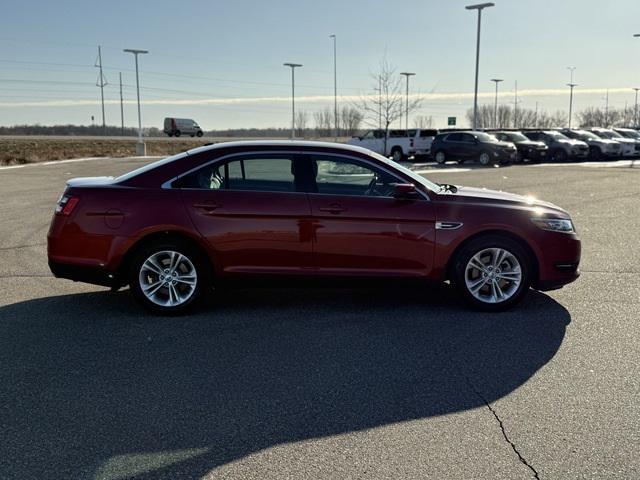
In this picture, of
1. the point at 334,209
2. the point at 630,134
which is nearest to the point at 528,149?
the point at 630,134

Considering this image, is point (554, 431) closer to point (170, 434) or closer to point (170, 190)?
point (170, 434)

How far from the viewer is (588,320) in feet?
18.4

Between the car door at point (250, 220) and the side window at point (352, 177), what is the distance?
278 millimetres

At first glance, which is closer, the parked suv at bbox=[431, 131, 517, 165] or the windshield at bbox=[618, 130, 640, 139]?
the parked suv at bbox=[431, 131, 517, 165]

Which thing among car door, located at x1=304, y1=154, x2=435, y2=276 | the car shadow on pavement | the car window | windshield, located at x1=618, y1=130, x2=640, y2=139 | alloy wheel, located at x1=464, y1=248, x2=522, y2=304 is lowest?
the car shadow on pavement

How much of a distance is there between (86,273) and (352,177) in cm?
266

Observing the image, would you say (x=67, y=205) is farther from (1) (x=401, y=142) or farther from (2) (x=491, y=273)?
(1) (x=401, y=142)

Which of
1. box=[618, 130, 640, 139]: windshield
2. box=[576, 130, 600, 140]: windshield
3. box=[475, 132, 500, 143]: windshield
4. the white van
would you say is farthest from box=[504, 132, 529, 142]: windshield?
the white van

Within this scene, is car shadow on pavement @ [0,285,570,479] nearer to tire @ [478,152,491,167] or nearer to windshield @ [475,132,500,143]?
tire @ [478,152,491,167]

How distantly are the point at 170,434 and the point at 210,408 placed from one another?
38 cm

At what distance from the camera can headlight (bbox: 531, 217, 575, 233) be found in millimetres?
5836

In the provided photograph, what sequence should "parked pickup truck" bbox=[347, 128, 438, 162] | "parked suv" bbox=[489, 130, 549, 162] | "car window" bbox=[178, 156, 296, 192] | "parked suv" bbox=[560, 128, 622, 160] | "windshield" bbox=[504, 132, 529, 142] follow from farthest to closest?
"parked suv" bbox=[560, 128, 622, 160], "windshield" bbox=[504, 132, 529, 142], "parked suv" bbox=[489, 130, 549, 162], "parked pickup truck" bbox=[347, 128, 438, 162], "car window" bbox=[178, 156, 296, 192]

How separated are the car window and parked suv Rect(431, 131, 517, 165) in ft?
80.5

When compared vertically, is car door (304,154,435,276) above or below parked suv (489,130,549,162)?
below
